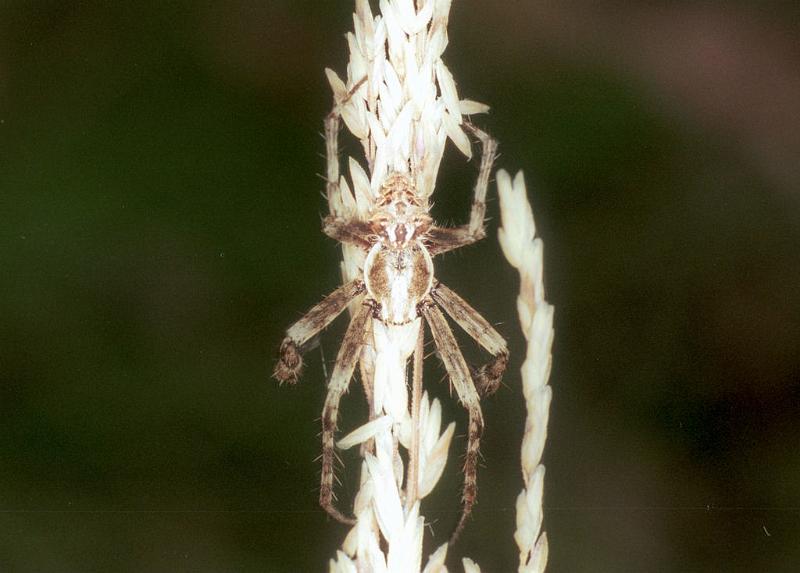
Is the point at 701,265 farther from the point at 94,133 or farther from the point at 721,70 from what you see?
the point at 94,133

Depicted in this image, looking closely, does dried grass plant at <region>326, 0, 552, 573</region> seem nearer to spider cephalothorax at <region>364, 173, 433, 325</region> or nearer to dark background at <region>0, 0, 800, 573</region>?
spider cephalothorax at <region>364, 173, 433, 325</region>

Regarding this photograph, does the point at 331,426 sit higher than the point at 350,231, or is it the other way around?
the point at 350,231

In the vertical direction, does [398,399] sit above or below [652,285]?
below

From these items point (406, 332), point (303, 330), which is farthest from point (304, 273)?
→ point (406, 332)

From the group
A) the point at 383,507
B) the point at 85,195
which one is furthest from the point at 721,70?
the point at 85,195

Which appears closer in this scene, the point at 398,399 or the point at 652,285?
the point at 398,399

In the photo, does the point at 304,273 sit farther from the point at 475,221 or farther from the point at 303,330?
the point at 475,221
